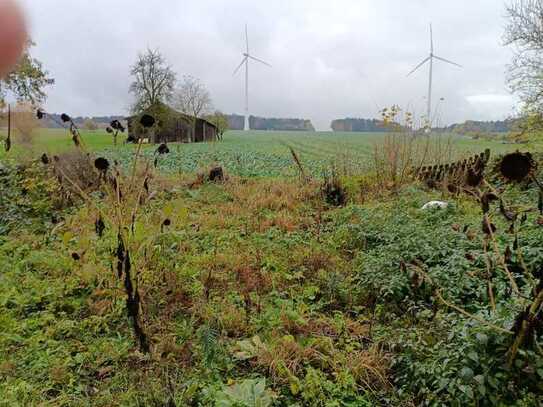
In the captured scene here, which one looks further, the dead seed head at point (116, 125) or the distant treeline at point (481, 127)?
the distant treeline at point (481, 127)

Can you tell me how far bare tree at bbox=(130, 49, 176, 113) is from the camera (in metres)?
24.6

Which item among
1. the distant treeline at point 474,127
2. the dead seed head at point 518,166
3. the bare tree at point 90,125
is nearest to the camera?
the dead seed head at point 518,166

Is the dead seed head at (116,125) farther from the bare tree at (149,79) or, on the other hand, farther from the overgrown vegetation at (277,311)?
the bare tree at (149,79)

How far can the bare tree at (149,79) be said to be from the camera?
24562 mm

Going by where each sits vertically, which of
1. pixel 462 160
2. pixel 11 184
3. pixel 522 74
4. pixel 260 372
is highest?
pixel 522 74

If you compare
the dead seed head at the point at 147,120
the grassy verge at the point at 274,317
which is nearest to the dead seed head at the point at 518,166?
the grassy verge at the point at 274,317

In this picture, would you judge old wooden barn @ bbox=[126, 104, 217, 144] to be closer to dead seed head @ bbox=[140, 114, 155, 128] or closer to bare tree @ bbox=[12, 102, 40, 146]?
bare tree @ bbox=[12, 102, 40, 146]

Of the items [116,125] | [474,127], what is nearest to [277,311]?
[116,125]

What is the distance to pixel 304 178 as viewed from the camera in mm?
7504

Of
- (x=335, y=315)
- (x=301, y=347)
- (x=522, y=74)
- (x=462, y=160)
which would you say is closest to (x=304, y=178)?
(x=462, y=160)

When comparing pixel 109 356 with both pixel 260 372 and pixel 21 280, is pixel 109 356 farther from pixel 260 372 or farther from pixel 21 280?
pixel 21 280

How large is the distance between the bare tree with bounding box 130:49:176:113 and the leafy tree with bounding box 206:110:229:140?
613 cm

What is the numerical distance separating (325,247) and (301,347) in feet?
6.54

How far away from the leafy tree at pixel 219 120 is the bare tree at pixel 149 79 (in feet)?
20.1
